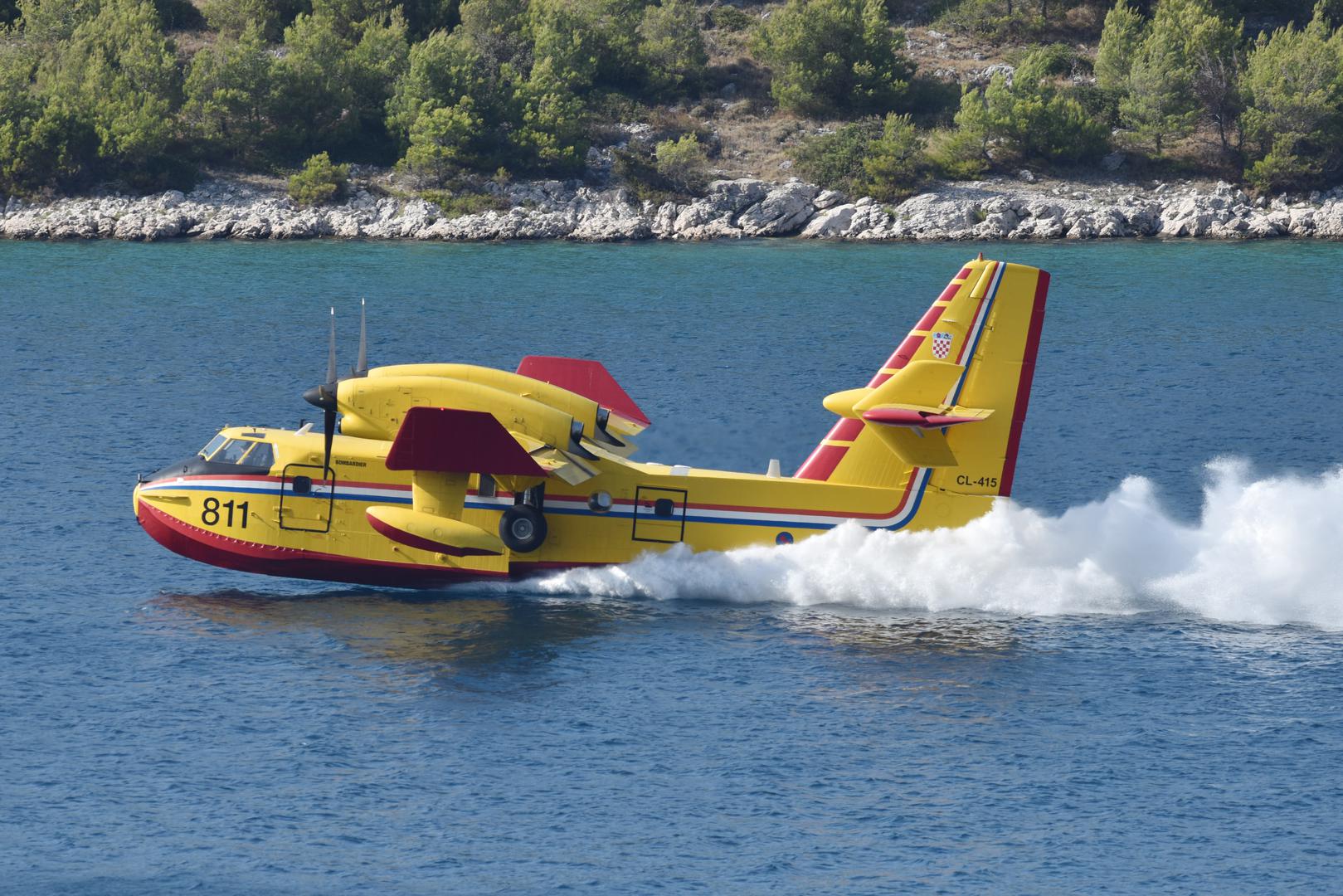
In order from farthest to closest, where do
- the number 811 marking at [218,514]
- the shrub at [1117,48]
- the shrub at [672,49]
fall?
the shrub at [672,49] < the shrub at [1117,48] < the number 811 marking at [218,514]

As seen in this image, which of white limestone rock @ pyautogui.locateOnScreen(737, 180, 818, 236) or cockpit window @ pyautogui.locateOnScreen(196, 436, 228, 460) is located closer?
cockpit window @ pyautogui.locateOnScreen(196, 436, 228, 460)

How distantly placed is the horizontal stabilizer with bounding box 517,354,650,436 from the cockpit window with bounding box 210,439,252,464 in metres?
7.21

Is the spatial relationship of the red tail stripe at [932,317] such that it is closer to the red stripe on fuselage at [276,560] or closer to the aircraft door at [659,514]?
the aircraft door at [659,514]

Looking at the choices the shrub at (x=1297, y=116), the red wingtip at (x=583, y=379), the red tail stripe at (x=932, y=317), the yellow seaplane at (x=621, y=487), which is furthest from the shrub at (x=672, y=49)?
the yellow seaplane at (x=621, y=487)

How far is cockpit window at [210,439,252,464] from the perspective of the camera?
129 feet

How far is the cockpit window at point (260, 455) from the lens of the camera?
3888 cm

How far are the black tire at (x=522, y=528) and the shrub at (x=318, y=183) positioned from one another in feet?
234

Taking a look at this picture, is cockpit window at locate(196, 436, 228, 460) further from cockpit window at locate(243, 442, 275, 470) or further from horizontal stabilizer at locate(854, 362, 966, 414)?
horizontal stabilizer at locate(854, 362, 966, 414)

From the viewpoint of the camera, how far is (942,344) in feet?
127

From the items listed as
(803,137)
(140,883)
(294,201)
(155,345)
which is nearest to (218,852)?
(140,883)

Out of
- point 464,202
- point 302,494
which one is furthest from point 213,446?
point 464,202

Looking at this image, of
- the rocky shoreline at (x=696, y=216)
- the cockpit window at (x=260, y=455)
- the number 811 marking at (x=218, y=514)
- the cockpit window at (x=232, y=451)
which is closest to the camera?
the number 811 marking at (x=218, y=514)

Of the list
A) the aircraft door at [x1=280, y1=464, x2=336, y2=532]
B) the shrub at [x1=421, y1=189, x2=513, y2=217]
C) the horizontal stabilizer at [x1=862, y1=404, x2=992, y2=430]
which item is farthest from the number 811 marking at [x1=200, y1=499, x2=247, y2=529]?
the shrub at [x1=421, y1=189, x2=513, y2=217]

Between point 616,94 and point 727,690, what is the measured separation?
3471 inches
